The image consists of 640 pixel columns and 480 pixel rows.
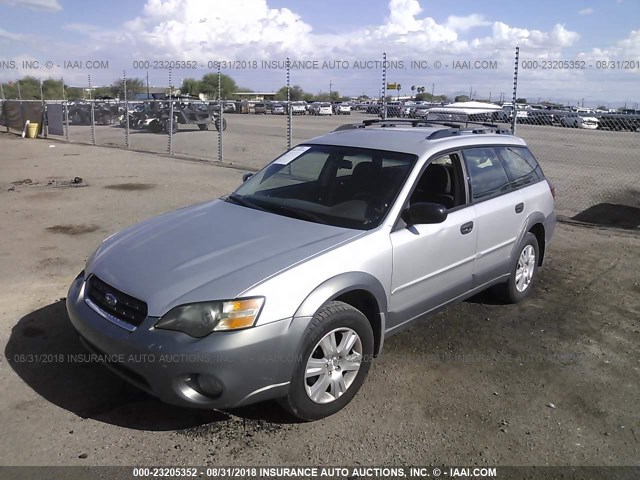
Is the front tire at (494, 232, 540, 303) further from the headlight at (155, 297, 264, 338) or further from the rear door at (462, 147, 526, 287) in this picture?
the headlight at (155, 297, 264, 338)

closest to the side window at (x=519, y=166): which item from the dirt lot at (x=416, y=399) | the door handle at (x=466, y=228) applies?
the door handle at (x=466, y=228)

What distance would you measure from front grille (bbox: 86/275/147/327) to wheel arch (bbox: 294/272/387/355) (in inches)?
34.2

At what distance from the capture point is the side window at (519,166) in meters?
4.95

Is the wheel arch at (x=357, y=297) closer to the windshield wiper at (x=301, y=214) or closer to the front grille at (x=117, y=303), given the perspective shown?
the windshield wiper at (x=301, y=214)

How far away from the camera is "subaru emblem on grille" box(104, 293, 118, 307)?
3090mm

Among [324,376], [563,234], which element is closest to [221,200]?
[324,376]

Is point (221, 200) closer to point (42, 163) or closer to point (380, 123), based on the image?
point (380, 123)

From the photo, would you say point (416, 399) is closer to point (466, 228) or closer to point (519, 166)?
point (466, 228)

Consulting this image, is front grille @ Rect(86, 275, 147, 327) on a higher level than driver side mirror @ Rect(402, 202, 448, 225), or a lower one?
lower

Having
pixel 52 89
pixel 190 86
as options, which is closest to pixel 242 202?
pixel 52 89

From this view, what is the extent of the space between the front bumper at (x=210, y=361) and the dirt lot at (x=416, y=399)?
1.13ft

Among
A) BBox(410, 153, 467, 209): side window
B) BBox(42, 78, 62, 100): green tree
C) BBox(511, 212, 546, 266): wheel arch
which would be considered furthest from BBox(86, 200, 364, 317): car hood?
BBox(42, 78, 62, 100): green tree

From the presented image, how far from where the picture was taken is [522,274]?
16.9 ft

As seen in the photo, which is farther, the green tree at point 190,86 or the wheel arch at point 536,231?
the green tree at point 190,86
